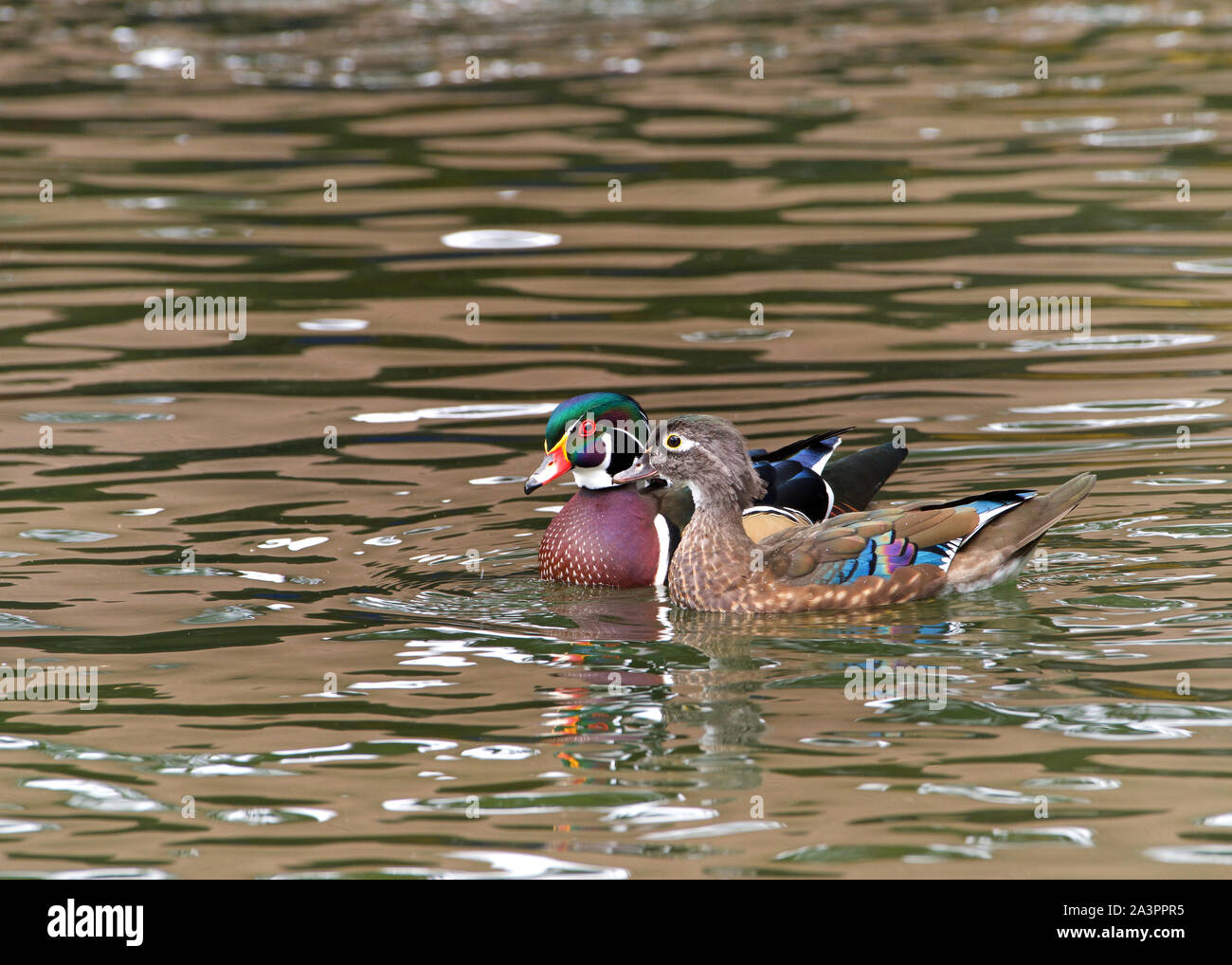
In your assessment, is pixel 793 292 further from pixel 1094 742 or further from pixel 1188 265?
pixel 1094 742

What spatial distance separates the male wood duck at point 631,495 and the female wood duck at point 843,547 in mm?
488

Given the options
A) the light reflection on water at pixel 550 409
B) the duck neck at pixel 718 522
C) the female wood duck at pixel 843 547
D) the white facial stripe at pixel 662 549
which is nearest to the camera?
the light reflection on water at pixel 550 409

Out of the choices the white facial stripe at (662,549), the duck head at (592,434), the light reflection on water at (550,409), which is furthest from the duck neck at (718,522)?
the duck head at (592,434)

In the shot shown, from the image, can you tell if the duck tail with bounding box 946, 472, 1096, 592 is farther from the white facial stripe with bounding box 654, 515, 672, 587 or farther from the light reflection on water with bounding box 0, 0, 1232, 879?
the white facial stripe with bounding box 654, 515, 672, 587

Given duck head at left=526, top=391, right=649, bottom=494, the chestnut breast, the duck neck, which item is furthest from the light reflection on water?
duck head at left=526, top=391, right=649, bottom=494

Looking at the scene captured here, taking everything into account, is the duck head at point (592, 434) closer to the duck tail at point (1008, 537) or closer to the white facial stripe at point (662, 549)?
the white facial stripe at point (662, 549)

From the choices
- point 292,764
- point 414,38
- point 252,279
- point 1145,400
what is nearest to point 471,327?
point 252,279

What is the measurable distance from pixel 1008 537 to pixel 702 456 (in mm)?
1373

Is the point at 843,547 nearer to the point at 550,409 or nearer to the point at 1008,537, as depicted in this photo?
the point at 1008,537

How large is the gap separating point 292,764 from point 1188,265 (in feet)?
30.8

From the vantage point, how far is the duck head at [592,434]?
30.0ft

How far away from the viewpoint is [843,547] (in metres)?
8.22

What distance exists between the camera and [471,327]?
13430 mm

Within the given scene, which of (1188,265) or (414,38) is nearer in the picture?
(1188,265)
